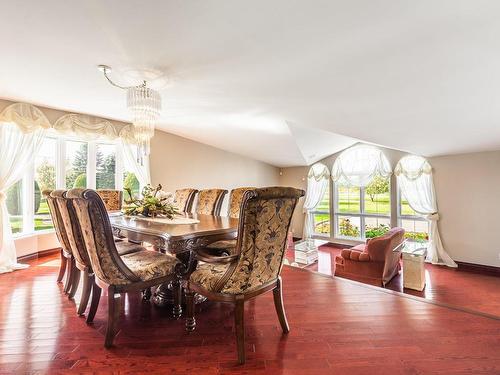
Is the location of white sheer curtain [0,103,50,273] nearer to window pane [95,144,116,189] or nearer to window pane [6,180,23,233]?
window pane [6,180,23,233]

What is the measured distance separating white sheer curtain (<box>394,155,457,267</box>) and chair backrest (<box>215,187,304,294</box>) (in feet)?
17.2

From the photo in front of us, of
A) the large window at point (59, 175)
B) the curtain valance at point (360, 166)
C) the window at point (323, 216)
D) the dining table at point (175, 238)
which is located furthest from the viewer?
the window at point (323, 216)

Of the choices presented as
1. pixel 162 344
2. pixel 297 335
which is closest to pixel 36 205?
pixel 162 344

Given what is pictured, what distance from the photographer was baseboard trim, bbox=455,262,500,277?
480 cm

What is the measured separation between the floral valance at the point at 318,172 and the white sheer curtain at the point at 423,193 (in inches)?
69.8

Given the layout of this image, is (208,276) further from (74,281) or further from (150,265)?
(74,281)

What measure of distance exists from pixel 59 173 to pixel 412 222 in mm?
7362

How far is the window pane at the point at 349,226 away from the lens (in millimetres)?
6867

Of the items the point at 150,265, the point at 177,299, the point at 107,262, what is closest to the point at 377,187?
the point at 177,299

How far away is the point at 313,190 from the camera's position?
7488 mm

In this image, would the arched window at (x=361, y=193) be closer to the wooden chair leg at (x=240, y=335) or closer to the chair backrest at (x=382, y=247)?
the chair backrest at (x=382, y=247)

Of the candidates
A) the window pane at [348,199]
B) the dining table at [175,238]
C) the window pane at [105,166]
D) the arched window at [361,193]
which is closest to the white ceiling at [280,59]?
the window pane at [105,166]

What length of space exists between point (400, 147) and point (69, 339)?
5657 millimetres

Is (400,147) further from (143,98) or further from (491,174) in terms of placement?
(143,98)
